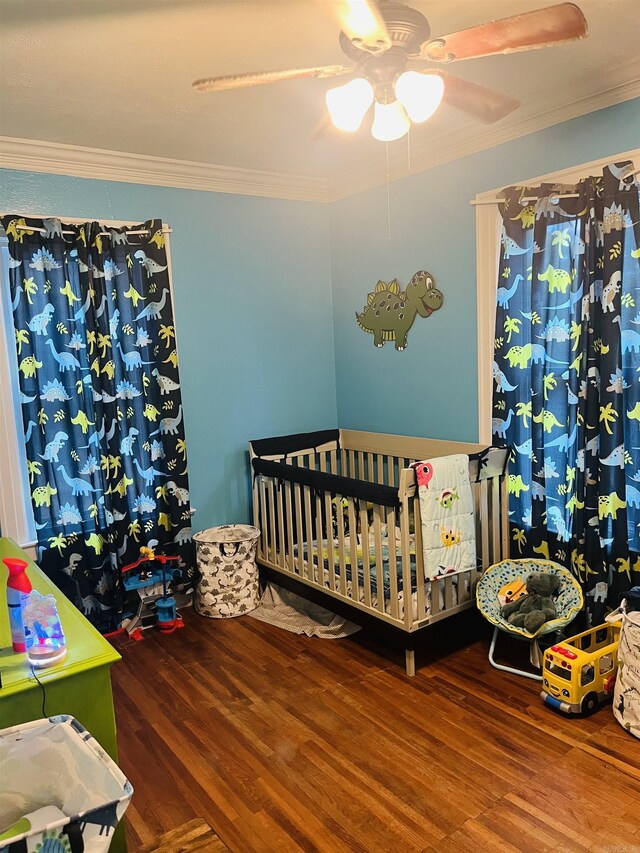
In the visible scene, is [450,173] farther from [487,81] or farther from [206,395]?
[206,395]

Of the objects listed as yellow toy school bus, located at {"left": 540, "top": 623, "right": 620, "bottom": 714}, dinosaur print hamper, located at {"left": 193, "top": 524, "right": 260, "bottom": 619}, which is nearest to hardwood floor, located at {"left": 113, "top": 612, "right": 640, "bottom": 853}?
yellow toy school bus, located at {"left": 540, "top": 623, "right": 620, "bottom": 714}

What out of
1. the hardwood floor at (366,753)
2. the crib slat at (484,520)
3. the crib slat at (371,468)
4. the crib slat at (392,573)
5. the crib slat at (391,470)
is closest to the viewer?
the hardwood floor at (366,753)

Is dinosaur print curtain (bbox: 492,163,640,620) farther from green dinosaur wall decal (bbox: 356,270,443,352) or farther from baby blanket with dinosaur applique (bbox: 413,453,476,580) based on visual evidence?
green dinosaur wall decal (bbox: 356,270,443,352)

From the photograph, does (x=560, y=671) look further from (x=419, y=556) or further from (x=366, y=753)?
(x=366, y=753)

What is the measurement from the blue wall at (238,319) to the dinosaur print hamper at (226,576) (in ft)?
0.96

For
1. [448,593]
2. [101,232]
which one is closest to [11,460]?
[101,232]

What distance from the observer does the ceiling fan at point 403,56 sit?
144cm

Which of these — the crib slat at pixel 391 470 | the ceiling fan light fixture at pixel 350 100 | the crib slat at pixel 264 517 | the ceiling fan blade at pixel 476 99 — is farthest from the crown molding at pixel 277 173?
the crib slat at pixel 264 517

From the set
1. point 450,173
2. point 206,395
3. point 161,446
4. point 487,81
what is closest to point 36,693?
point 161,446

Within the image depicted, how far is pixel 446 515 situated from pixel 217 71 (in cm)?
195

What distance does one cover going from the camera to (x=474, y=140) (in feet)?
10.2

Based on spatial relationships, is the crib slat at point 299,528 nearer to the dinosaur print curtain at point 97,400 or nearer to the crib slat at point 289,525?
the crib slat at point 289,525

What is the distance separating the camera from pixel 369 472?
4004mm

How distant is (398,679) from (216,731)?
0.80m
